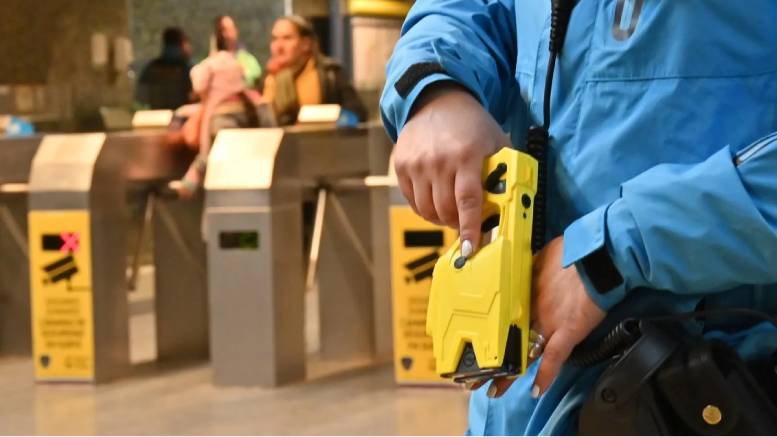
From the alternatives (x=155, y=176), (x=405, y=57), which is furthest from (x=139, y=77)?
(x=405, y=57)

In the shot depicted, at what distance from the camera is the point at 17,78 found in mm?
8461

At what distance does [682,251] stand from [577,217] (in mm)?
166

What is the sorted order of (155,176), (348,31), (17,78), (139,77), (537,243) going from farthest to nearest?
(348,31) → (139,77) → (17,78) → (155,176) → (537,243)

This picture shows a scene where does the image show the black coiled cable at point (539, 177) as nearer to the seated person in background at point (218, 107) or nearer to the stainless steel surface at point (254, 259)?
the stainless steel surface at point (254, 259)

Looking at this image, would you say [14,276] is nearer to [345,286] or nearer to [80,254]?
[80,254]

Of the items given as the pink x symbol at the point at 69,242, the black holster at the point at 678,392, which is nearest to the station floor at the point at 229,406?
the pink x symbol at the point at 69,242

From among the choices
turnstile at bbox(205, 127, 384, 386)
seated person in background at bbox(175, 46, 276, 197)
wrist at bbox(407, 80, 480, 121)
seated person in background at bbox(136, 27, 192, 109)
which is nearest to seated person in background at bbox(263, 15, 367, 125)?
seated person in background at bbox(175, 46, 276, 197)

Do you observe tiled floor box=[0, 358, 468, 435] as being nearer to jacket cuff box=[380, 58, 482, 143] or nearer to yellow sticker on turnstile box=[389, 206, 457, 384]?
yellow sticker on turnstile box=[389, 206, 457, 384]

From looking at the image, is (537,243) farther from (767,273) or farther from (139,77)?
(139,77)

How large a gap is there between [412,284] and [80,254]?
56.1 inches

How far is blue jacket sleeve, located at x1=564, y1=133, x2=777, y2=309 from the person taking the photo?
1064mm

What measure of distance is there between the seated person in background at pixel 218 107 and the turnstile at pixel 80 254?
0.49m

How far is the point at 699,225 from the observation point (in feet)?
3.50

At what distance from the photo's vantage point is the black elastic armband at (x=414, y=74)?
50.1 inches
